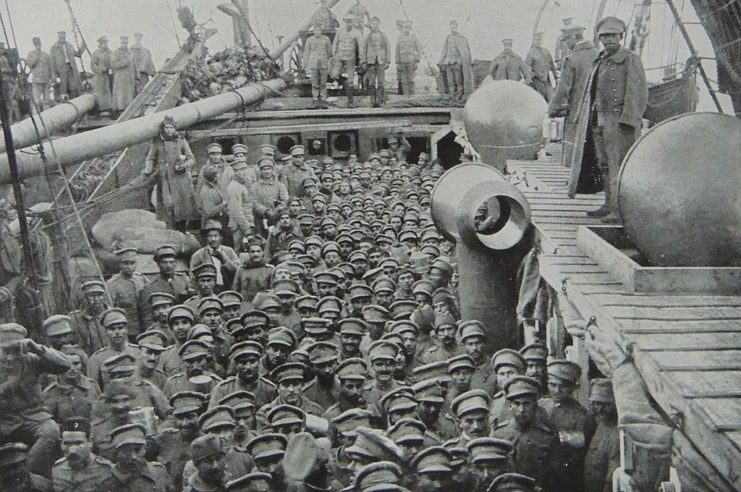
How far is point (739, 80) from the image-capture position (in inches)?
392

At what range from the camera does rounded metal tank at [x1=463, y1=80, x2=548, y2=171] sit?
1468 centimetres

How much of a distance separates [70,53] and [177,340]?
16.0 m

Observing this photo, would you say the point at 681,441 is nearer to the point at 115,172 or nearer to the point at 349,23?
the point at 115,172

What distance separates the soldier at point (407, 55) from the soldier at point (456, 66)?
0.96 meters

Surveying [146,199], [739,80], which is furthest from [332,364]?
[146,199]

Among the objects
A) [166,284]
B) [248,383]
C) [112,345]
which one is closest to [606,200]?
[248,383]

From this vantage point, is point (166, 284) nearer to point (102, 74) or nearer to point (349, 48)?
point (102, 74)

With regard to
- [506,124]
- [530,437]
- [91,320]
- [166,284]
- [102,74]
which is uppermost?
[102,74]

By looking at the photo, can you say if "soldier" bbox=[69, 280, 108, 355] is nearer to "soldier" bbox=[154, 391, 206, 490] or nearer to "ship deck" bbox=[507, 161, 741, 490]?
"soldier" bbox=[154, 391, 206, 490]

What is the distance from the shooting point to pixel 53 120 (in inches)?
677

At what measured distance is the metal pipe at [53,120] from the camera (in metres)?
12.0

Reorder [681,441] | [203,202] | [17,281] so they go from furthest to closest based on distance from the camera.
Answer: [203,202] → [17,281] → [681,441]

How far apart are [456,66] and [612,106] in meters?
15.4

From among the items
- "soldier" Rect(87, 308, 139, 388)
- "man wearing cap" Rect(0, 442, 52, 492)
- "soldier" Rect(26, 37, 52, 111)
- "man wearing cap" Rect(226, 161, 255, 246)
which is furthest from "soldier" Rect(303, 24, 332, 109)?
"man wearing cap" Rect(0, 442, 52, 492)
